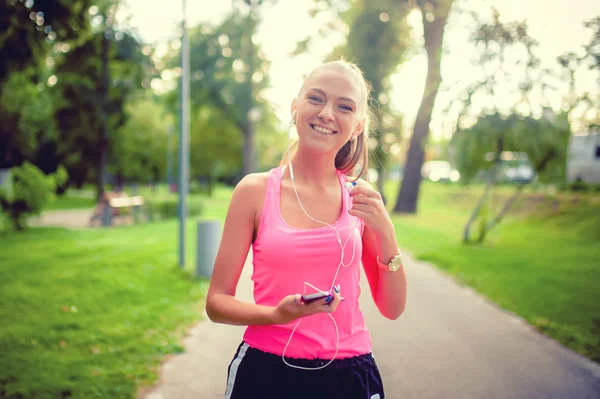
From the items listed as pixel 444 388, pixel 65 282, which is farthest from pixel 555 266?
pixel 65 282

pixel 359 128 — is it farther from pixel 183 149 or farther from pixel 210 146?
pixel 210 146

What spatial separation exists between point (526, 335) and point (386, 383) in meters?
2.40

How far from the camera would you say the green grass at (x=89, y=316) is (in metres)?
4.12

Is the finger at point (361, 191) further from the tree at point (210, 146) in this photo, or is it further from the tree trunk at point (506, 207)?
the tree at point (210, 146)

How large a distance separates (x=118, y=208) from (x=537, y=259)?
1456 centimetres

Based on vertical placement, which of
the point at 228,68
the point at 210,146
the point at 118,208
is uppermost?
the point at 228,68

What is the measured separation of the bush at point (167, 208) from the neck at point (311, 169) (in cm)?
1998

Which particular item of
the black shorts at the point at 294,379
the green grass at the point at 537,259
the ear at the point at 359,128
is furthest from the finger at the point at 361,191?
the green grass at the point at 537,259

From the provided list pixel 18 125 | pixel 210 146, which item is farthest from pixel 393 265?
pixel 210 146

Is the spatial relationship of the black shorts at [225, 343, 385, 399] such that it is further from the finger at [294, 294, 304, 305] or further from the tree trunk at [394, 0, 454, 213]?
the tree trunk at [394, 0, 454, 213]

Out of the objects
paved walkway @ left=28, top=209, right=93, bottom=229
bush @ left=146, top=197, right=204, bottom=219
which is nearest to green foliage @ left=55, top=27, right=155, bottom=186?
paved walkway @ left=28, top=209, right=93, bottom=229

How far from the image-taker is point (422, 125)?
2202cm

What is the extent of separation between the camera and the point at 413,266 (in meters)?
10.2

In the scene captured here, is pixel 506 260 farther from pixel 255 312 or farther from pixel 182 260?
pixel 255 312
